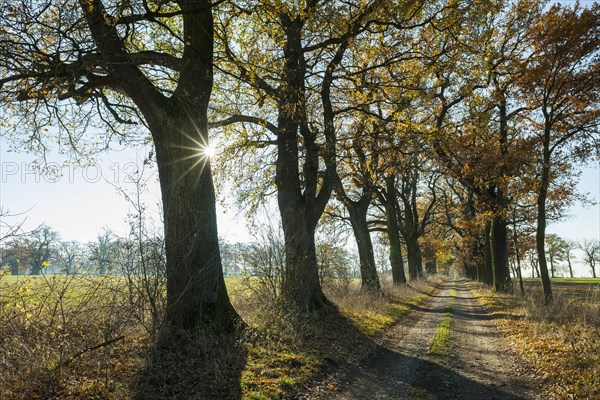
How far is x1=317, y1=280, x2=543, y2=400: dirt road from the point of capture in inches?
253

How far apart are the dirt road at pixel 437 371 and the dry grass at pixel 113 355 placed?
32.4 inches

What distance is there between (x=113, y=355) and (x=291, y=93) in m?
7.99

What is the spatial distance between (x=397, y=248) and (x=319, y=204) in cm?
1484

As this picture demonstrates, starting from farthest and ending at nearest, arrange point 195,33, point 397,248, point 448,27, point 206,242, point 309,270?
point 397,248, point 309,270, point 448,27, point 195,33, point 206,242

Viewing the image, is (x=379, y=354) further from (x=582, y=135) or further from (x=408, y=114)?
(x=582, y=135)

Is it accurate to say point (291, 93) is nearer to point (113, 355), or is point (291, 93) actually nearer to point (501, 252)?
point (113, 355)

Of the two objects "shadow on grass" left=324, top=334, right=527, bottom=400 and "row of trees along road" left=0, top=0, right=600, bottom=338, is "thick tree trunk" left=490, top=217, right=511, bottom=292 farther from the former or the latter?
"shadow on grass" left=324, top=334, right=527, bottom=400

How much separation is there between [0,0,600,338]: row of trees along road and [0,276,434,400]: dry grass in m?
0.82

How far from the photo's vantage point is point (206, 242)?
8.16 m

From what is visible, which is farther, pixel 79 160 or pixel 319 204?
pixel 319 204

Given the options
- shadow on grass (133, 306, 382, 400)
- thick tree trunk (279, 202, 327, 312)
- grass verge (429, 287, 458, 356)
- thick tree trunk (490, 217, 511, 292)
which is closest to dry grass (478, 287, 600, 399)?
grass verge (429, 287, 458, 356)

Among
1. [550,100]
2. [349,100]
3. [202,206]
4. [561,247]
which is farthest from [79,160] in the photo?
[561,247]

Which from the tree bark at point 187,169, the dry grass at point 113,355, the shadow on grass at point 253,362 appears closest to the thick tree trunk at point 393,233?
the shadow on grass at point 253,362

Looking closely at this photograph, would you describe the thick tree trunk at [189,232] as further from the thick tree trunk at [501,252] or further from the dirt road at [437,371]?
the thick tree trunk at [501,252]
